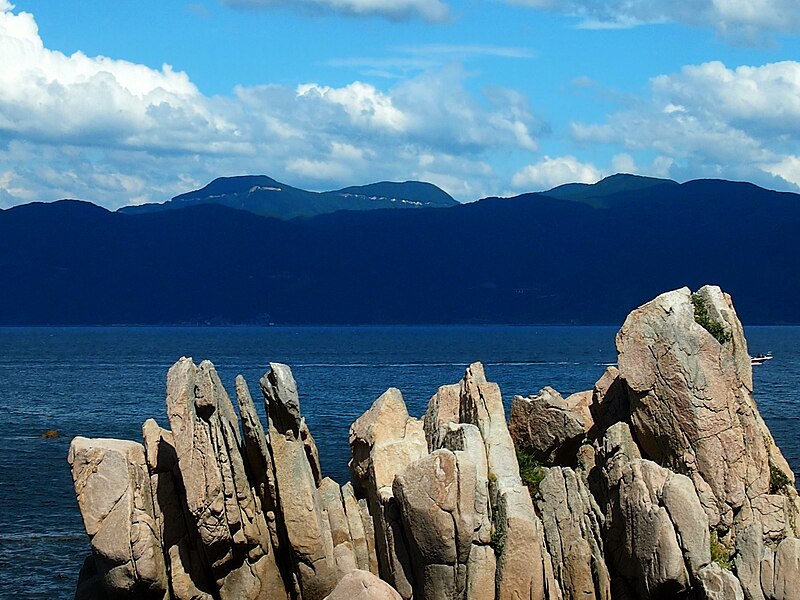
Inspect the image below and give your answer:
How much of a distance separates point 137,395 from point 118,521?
7569 centimetres

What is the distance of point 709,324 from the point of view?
112ft

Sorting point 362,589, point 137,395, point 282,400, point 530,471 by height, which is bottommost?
point 137,395

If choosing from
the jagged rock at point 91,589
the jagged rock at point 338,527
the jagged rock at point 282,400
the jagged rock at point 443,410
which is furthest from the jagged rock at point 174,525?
the jagged rock at point 443,410

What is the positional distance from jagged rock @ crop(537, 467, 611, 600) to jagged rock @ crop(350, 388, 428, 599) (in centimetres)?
405

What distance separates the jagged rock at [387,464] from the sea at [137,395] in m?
11.6

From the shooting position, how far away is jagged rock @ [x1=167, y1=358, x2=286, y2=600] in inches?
1194

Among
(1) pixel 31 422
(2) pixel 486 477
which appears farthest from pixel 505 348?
(2) pixel 486 477

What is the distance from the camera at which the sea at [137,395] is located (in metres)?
46.4

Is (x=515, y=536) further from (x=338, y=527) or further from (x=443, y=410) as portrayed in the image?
(x=443, y=410)

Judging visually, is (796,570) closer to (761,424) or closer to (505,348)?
(761,424)

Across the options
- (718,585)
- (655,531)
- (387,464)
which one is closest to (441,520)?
(655,531)

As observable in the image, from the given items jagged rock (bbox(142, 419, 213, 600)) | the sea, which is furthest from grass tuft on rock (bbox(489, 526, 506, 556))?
the sea


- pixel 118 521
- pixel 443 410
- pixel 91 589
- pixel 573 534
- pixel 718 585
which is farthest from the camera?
pixel 443 410

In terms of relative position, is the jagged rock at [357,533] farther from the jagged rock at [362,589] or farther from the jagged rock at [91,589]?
the jagged rock at [362,589]
